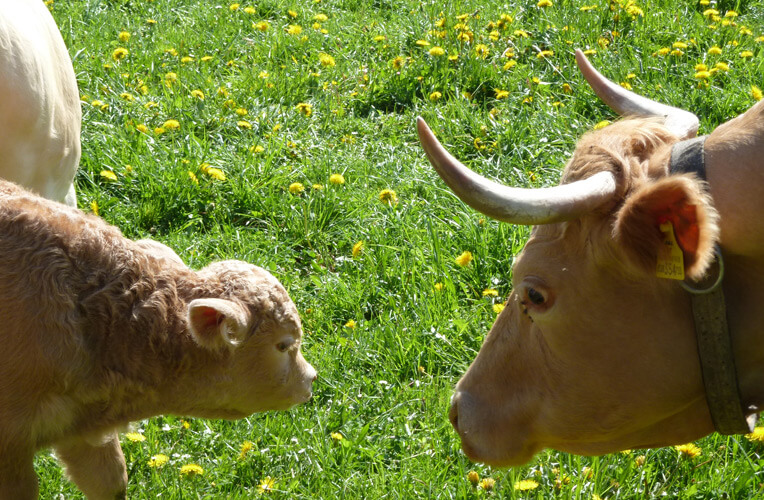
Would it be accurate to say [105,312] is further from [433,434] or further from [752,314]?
[752,314]

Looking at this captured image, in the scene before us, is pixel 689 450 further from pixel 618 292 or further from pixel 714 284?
pixel 714 284

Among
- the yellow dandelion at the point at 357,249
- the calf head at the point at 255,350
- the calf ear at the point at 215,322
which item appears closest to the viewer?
the calf ear at the point at 215,322

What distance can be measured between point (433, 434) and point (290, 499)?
75 centimetres

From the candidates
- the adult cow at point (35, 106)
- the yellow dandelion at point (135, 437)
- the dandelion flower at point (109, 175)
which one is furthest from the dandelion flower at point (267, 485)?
the dandelion flower at point (109, 175)

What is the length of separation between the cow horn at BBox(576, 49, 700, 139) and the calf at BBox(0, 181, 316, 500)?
1677 millimetres

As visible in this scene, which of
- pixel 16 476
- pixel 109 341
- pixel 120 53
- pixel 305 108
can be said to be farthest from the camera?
pixel 120 53

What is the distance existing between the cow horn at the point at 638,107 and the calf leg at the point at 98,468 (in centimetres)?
260

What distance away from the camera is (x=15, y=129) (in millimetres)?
5055

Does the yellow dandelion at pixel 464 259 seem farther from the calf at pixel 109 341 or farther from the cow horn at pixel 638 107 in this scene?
the cow horn at pixel 638 107

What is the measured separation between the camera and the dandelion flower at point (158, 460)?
4680 mm

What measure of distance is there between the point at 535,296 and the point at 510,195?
594mm

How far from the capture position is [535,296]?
11.3 ft

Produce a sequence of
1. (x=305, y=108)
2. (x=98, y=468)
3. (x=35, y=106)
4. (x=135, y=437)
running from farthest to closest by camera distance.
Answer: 1. (x=305, y=108)
2. (x=35, y=106)
3. (x=135, y=437)
4. (x=98, y=468)

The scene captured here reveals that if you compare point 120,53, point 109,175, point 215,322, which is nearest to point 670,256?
point 215,322
